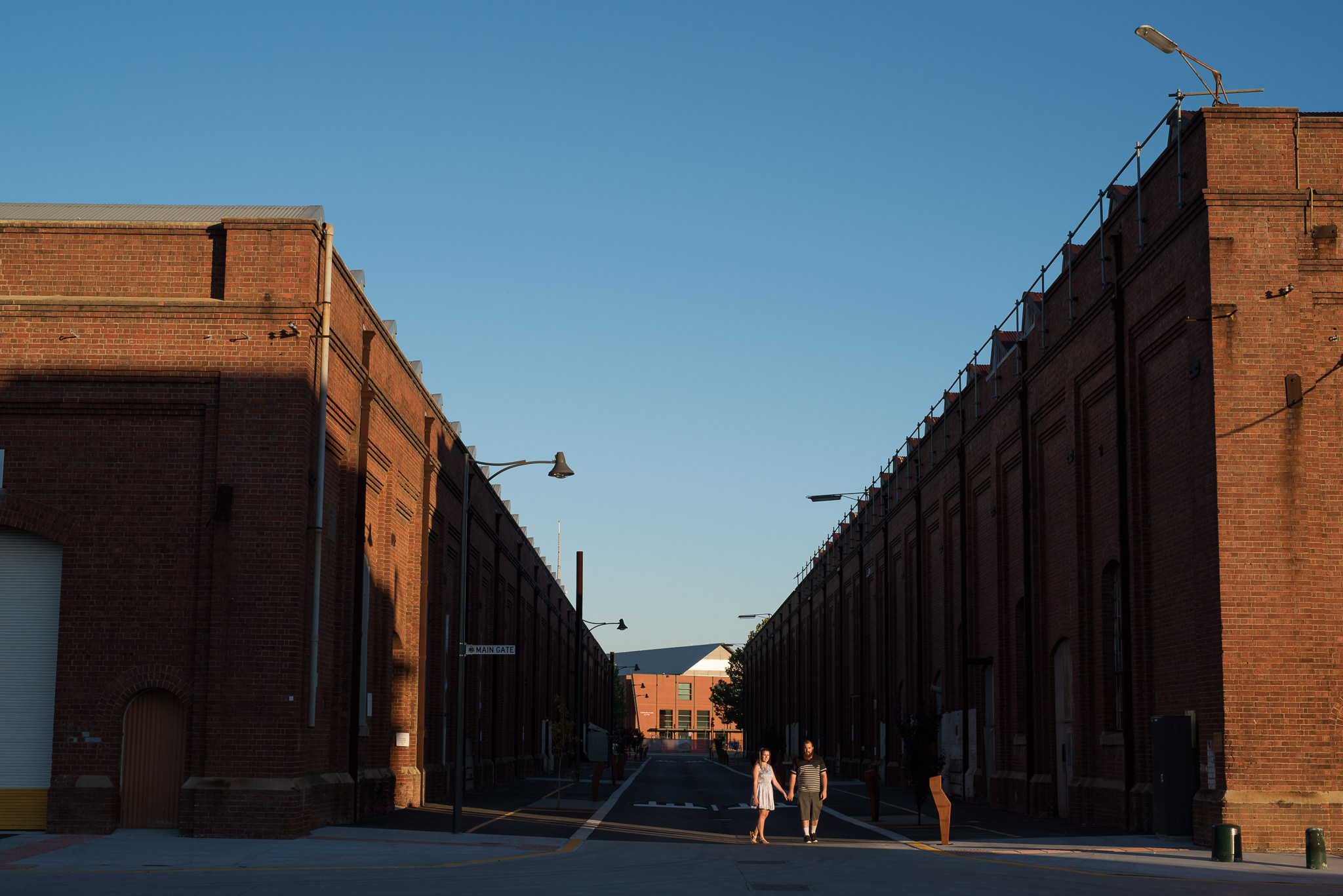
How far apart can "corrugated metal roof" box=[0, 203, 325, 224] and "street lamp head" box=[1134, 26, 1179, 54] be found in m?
15.3

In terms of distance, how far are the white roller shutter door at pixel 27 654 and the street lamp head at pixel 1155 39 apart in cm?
1998

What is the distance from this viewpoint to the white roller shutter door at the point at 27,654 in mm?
22578

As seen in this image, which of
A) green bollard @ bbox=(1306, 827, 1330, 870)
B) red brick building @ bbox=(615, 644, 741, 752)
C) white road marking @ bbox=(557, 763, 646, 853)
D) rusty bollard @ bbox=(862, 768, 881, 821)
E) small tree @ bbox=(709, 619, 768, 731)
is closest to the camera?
green bollard @ bbox=(1306, 827, 1330, 870)

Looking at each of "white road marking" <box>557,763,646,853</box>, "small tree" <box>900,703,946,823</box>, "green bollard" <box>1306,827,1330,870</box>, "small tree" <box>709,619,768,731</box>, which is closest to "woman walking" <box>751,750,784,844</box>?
"white road marking" <box>557,763,646,853</box>

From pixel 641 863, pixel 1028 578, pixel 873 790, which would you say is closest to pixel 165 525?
pixel 641 863

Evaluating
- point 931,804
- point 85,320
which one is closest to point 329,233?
point 85,320

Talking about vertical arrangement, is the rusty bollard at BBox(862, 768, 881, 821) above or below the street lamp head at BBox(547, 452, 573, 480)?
below

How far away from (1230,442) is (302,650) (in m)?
15.9

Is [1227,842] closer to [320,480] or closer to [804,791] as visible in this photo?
[804,791]

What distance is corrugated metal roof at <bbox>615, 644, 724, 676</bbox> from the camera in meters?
171

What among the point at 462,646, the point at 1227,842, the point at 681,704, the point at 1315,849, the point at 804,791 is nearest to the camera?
the point at 1315,849

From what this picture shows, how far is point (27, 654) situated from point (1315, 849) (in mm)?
20569

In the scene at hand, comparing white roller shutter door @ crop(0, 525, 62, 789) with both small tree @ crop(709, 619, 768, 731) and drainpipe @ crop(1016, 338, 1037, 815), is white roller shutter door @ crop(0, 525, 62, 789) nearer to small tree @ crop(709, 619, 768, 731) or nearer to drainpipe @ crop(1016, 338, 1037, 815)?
drainpipe @ crop(1016, 338, 1037, 815)

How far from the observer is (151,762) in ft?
74.0
